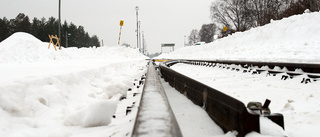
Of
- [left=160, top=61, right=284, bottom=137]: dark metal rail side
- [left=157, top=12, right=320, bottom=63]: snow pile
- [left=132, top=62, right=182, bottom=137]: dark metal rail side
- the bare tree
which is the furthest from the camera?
the bare tree

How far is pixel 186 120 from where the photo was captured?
2.71 metres

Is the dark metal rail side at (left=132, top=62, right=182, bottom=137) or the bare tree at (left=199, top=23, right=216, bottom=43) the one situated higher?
the bare tree at (left=199, top=23, right=216, bottom=43)

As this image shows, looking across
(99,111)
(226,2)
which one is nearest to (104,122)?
(99,111)

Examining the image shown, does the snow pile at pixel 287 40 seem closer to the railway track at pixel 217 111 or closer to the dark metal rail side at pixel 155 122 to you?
the railway track at pixel 217 111

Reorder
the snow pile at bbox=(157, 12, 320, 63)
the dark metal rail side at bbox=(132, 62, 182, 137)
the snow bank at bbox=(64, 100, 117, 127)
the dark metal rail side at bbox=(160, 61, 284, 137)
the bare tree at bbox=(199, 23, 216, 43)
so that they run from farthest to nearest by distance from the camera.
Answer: the bare tree at bbox=(199, 23, 216, 43)
the snow pile at bbox=(157, 12, 320, 63)
the snow bank at bbox=(64, 100, 117, 127)
the dark metal rail side at bbox=(160, 61, 284, 137)
the dark metal rail side at bbox=(132, 62, 182, 137)

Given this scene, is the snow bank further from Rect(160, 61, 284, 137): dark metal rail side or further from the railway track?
Rect(160, 61, 284, 137): dark metal rail side

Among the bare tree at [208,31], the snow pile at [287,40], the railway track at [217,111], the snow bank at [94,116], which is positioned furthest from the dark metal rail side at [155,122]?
the bare tree at [208,31]

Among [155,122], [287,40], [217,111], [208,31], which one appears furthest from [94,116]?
[208,31]

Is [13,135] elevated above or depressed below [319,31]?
below

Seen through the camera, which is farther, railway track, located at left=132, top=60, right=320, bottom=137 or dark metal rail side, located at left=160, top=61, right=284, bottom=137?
dark metal rail side, located at left=160, top=61, right=284, bottom=137

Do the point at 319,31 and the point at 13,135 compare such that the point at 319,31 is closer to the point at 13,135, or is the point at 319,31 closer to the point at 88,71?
the point at 88,71

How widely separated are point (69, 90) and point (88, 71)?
1918 mm

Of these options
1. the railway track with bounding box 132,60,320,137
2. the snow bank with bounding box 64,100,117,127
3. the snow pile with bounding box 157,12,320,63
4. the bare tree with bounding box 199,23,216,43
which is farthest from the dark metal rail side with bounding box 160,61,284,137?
the bare tree with bounding box 199,23,216,43

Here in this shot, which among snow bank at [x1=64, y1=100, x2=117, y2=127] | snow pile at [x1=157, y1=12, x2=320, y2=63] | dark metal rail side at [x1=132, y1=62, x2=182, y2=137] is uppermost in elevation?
snow pile at [x1=157, y1=12, x2=320, y2=63]
